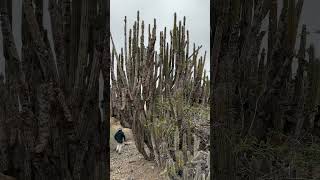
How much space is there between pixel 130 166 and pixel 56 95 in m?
5.00

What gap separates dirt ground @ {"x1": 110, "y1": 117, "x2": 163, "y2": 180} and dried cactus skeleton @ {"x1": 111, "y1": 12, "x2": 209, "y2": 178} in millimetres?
154

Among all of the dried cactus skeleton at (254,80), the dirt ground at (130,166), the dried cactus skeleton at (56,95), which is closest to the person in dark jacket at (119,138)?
the dirt ground at (130,166)

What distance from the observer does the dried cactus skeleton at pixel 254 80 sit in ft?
7.22

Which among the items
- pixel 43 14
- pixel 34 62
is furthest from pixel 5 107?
pixel 43 14

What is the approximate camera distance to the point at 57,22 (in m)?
1.93

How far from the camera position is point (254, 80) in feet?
7.52

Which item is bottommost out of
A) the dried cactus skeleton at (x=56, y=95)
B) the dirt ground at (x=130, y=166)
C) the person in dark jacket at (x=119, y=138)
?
the dirt ground at (x=130, y=166)

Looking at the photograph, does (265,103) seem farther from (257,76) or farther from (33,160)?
(33,160)

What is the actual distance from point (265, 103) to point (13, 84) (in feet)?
3.86

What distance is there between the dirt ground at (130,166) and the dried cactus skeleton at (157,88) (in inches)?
6.0

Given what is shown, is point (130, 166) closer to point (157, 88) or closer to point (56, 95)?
point (157, 88)

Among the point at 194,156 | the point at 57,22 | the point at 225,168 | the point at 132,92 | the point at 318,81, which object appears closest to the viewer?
the point at 57,22

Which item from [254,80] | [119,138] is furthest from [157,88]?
[254,80]

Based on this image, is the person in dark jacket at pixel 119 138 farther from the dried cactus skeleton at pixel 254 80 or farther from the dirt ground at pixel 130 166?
the dried cactus skeleton at pixel 254 80
